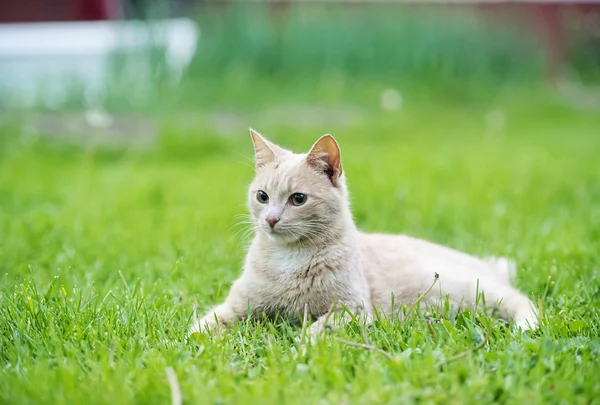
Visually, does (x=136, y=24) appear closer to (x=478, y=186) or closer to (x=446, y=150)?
(x=446, y=150)

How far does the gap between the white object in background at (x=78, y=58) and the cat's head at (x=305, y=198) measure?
4.47 meters

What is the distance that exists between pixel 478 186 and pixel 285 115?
2688 mm

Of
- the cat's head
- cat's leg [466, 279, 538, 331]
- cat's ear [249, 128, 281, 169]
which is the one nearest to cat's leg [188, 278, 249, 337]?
the cat's head

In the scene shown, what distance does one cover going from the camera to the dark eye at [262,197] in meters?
2.64

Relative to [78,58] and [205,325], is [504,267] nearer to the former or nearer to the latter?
[205,325]

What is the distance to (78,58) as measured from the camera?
699 centimetres

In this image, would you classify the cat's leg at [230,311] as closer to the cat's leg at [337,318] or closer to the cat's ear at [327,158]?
the cat's leg at [337,318]

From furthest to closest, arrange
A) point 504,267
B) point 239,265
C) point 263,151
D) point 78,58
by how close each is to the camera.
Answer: point 78,58
point 239,265
point 504,267
point 263,151

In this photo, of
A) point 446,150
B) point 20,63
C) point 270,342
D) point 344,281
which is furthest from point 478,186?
point 20,63

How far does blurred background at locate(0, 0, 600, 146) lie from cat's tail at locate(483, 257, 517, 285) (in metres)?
3.66

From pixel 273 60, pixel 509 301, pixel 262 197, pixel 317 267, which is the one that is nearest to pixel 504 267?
pixel 509 301

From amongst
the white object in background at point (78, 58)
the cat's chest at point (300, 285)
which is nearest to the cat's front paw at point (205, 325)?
the cat's chest at point (300, 285)

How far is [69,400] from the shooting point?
175cm

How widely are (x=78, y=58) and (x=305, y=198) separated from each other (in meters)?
5.24
